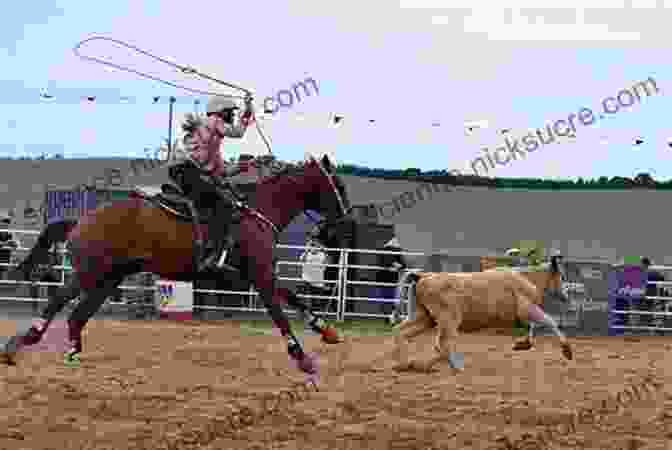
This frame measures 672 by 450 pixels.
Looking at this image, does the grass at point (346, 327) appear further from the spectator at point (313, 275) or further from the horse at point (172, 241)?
the horse at point (172, 241)

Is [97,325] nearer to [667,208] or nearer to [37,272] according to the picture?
[37,272]

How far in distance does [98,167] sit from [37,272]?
17.0m

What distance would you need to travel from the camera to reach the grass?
56.7ft

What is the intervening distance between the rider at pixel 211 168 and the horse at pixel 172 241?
0.13 meters

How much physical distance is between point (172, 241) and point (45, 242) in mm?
1872

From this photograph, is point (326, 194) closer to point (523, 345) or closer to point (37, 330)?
point (37, 330)

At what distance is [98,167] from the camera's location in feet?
92.2

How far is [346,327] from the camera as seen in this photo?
740 inches

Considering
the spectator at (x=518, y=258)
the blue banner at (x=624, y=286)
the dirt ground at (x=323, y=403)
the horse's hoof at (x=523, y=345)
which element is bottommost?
the dirt ground at (x=323, y=403)

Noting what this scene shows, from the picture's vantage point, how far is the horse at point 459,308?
421 inches

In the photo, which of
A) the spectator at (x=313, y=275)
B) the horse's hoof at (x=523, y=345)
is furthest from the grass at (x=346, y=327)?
the horse's hoof at (x=523, y=345)

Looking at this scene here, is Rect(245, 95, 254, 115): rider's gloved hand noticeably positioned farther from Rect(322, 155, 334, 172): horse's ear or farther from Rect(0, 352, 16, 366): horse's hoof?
Rect(0, 352, 16, 366): horse's hoof

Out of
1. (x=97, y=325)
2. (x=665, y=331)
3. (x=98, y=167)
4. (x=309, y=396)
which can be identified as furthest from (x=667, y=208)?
(x=309, y=396)

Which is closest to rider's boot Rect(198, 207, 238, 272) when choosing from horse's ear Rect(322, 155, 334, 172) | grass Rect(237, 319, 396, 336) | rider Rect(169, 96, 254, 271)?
rider Rect(169, 96, 254, 271)
